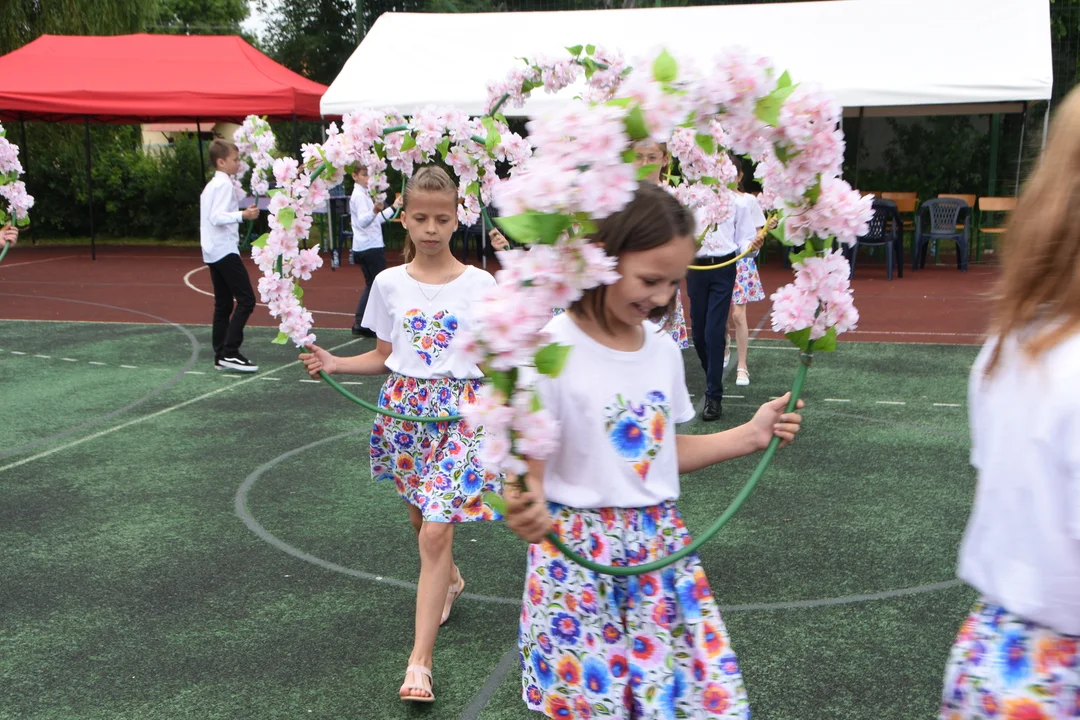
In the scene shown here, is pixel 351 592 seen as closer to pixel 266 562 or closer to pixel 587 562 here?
pixel 266 562

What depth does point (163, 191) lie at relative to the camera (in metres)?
25.0

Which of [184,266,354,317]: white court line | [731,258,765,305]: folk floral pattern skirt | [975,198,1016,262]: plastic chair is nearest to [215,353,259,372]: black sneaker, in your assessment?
[184,266,354,317]: white court line

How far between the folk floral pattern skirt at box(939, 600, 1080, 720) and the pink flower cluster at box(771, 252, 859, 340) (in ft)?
2.76

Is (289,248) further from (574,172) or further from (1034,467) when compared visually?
(1034,467)

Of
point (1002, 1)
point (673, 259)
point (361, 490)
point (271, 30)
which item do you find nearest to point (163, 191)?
point (271, 30)

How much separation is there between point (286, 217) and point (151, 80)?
51.1 feet

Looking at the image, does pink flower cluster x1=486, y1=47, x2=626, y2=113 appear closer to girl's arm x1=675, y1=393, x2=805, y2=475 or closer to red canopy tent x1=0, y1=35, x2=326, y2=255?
girl's arm x1=675, y1=393, x2=805, y2=475

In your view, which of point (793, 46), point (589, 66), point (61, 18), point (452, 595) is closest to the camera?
point (452, 595)

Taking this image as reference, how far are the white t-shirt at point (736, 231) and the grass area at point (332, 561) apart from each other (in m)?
1.19

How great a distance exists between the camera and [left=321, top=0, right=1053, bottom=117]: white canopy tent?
1472 cm

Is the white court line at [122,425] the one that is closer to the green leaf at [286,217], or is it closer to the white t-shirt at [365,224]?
the white t-shirt at [365,224]

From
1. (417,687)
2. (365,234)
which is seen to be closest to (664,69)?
(417,687)

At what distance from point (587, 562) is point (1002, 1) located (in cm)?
1674

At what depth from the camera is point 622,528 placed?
2.32 meters
